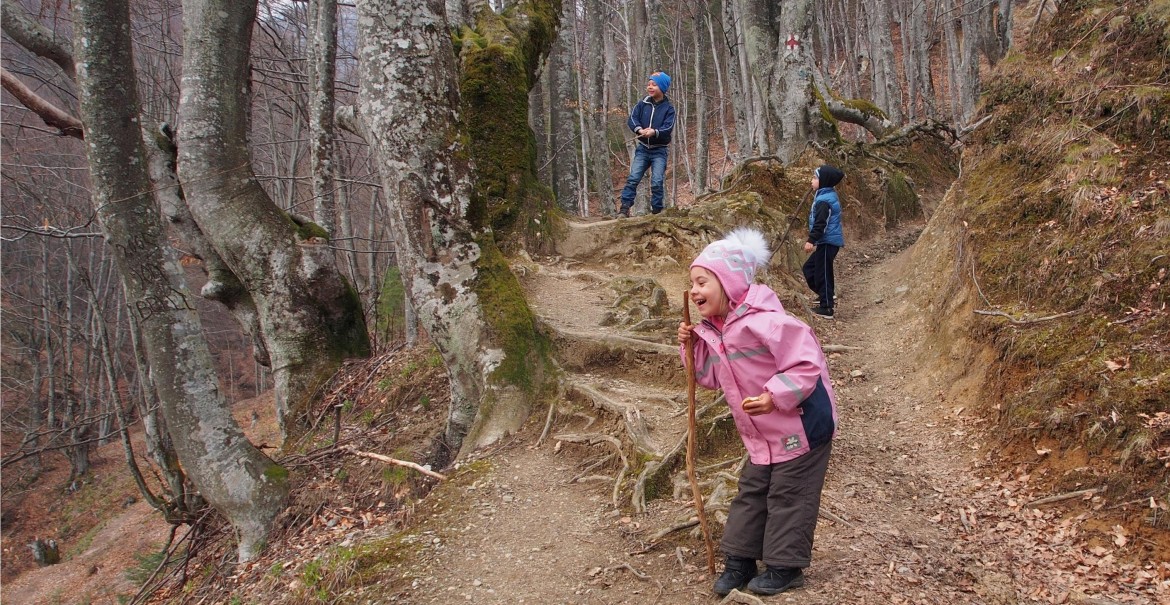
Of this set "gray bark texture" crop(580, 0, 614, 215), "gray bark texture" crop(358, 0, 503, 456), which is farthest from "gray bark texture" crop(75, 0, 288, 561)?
"gray bark texture" crop(580, 0, 614, 215)

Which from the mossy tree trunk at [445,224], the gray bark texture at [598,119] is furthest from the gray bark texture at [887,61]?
the mossy tree trunk at [445,224]

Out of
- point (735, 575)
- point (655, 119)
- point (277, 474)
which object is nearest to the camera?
point (735, 575)

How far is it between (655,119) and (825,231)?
2.93 meters

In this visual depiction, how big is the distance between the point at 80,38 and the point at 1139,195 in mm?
7873

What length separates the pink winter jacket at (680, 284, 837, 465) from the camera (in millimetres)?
2824

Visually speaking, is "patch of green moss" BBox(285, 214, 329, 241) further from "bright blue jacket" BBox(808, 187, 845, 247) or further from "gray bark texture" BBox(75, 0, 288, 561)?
"bright blue jacket" BBox(808, 187, 845, 247)

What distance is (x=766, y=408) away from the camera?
2760mm

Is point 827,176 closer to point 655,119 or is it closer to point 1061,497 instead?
point 655,119

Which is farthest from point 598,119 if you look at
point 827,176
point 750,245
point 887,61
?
point 750,245

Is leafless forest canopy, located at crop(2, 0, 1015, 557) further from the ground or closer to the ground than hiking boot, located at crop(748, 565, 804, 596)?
further from the ground

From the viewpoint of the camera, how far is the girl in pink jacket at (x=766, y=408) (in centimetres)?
286

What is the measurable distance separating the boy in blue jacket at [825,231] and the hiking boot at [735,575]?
4.96 metres

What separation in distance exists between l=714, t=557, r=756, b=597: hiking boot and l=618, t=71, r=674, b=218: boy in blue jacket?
652 centimetres

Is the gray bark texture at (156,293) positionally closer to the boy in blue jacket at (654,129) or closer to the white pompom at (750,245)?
the white pompom at (750,245)
